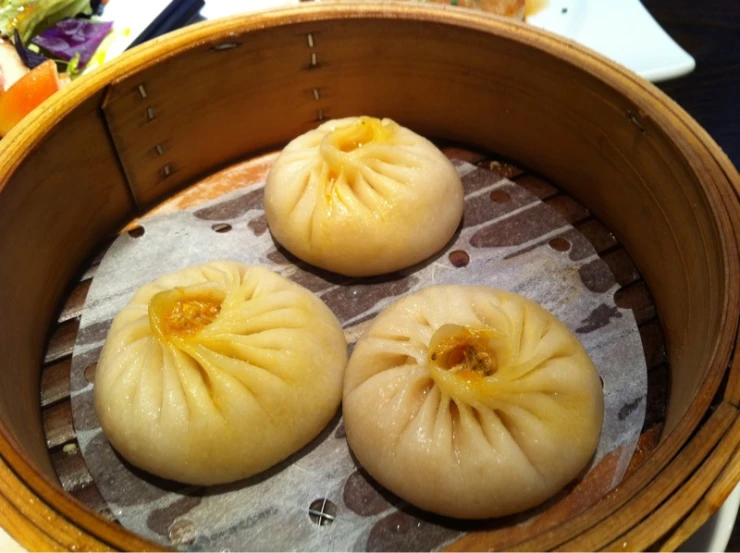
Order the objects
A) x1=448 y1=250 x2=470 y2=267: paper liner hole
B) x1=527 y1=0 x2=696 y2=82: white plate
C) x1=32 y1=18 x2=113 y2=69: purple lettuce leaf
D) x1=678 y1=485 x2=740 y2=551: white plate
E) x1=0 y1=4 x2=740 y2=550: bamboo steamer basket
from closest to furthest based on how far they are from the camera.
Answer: x1=0 y1=4 x2=740 y2=550: bamboo steamer basket
x1=678 y1=485 x2=740 y2=551: white plate
x1=448 y1=250 x2=470 y2=267: paper liner hole
x1=527 y1=0 x2=696 y2=82: white plate
x1=32 y1=18 x2=113 y2=69: purple lettuce leaf

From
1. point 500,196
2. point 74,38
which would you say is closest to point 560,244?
point 500,196

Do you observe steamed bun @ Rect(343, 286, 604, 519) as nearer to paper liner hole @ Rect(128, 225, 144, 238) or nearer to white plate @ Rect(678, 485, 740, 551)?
white plate @ Rect(678, 485, 740, 551)

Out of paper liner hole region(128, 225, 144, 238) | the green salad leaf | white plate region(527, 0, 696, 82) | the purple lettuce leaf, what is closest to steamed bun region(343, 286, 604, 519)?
paper liner hole region(128, 225, 144, 238)

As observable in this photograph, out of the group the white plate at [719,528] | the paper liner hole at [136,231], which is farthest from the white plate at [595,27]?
the white plate at [719,528]

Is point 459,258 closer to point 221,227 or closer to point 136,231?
point 221,227

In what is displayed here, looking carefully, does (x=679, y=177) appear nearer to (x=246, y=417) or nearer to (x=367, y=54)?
(x=367, y=54)

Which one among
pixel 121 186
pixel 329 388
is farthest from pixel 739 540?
pixel 121 186
